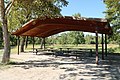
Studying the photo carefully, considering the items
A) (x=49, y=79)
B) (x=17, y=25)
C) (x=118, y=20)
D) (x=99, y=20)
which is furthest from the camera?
(x=118, y=20)

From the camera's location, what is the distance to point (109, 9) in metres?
37.4

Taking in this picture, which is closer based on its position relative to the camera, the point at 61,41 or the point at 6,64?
the point at 6,64

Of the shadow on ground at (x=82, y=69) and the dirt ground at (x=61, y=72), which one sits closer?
the dirt ground at (x=61, y=72)

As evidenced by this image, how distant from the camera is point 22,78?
10641 mm

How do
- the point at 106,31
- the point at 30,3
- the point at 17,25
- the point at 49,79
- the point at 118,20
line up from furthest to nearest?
the point at 118,20 < the point at 17,25 < the point at 106,31 < the point at 30,3 < the point at 49,79

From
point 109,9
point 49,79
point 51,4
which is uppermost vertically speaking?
point 109,9

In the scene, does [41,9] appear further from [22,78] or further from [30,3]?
[22,78]

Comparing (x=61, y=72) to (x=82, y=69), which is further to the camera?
(x=82, y=69)

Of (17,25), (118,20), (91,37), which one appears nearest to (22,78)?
(17,25)

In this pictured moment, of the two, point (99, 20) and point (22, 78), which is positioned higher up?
point (99, 20)

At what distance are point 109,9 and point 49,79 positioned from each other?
2911 centimetres

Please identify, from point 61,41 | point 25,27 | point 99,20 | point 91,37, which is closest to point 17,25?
point 25,27

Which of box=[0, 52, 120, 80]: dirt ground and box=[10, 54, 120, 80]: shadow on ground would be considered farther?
box=[10, 54, 120, 80]: shadow on ground

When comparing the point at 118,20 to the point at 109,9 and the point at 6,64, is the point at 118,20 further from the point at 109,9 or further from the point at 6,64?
the point at 6,64
